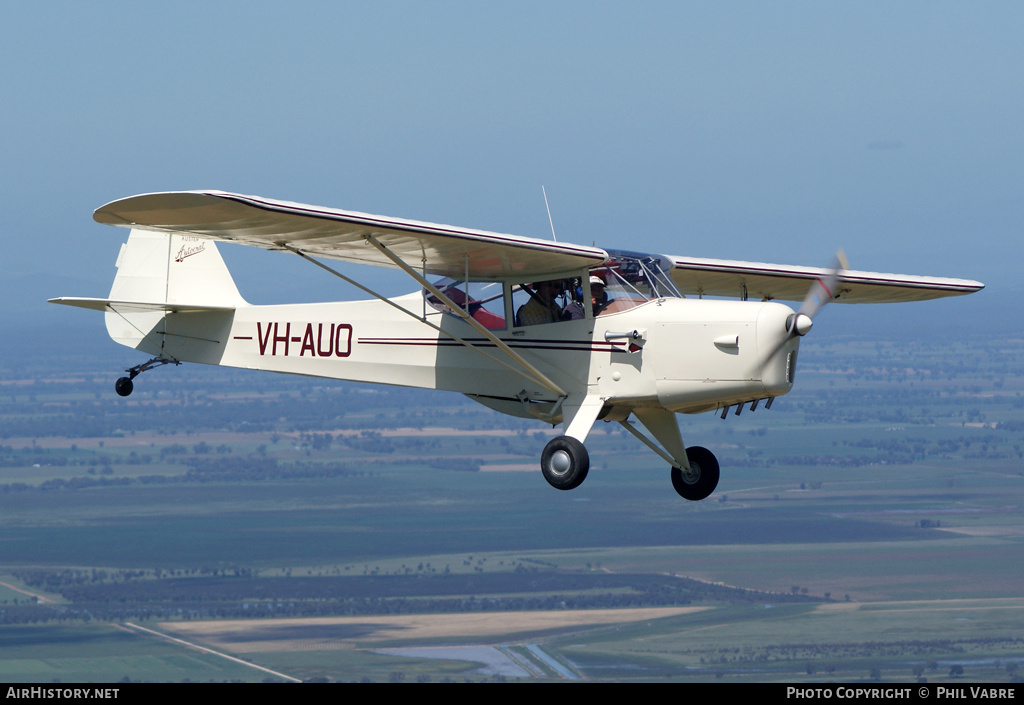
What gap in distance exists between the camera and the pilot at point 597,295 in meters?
16.1

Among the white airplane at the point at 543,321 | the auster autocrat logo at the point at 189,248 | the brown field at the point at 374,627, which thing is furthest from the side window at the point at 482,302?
the brown field at the point at 374,627

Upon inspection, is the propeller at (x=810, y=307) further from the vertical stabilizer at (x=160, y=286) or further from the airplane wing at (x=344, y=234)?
the vertical stabilizer at (x=160, y=286)

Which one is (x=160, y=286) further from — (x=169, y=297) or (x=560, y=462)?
(x=560, y=462)

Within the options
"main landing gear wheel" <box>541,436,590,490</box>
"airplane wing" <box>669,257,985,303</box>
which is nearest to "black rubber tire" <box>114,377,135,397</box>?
"main landing gear wheel" <box>541,436,590,490</box>

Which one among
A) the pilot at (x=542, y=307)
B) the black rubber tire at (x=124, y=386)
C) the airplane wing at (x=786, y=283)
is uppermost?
the airplane wing at (x=786, y=283)

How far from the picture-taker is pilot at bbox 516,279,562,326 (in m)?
16.4

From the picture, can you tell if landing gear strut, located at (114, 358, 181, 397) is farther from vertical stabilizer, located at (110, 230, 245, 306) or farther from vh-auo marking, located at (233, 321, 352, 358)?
vh-auo marking, located at (233, 321, 352, 358)

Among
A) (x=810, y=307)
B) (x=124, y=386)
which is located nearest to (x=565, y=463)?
(x=810, y=307)

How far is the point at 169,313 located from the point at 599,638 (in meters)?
134

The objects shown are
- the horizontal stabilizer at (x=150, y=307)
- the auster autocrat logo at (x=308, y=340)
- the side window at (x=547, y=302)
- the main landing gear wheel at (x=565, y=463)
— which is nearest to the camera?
the main landing gear wheel at (x=565, y=463)

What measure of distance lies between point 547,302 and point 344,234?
290cm

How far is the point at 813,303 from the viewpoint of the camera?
629 inches

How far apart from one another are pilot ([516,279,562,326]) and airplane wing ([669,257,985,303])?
2.06 meters

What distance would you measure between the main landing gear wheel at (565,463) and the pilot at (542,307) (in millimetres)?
1636
